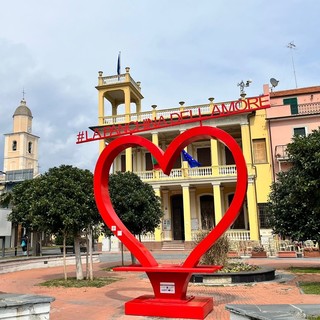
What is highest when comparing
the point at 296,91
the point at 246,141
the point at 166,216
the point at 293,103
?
the point at 296,91

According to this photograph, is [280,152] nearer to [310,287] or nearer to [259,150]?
[259,150]

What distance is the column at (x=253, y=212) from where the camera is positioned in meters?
24.3

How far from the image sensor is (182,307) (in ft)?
21.7

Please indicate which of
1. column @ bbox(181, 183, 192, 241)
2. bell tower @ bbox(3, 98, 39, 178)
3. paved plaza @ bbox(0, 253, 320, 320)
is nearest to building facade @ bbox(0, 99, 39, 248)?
bell tower @ bbox(3, 98, 39, 178)

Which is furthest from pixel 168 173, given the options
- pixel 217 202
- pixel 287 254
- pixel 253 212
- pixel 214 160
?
pixel 214 160

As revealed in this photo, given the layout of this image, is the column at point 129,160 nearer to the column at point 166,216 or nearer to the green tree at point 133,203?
the column at point 166,216

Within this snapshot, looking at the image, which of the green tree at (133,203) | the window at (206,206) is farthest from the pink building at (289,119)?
the green tree at (133,203)

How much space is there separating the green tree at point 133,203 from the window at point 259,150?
39.1ft

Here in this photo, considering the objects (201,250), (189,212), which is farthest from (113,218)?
(189,212)

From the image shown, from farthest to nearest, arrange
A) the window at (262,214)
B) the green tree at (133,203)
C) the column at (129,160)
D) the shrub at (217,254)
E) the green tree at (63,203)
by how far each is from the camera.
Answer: the column at (129,160) → the window at (262,214) → the green tree at (133,203) → the shrub at (217,254) → the green tree at (63,203)

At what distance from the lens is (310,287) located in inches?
396

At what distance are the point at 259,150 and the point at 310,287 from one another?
16658 mm

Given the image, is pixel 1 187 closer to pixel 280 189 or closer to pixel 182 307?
pixel 280 189

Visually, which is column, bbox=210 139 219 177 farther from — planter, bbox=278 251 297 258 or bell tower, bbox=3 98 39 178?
bell tower, bbox=3 98 39 178
